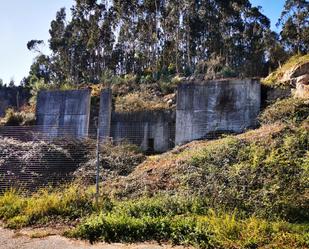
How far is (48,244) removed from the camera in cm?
706

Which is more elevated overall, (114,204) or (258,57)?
(258,57)

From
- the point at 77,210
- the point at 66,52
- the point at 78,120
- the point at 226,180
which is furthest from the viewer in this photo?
the point at 66,52

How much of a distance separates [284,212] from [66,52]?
29.1 metres

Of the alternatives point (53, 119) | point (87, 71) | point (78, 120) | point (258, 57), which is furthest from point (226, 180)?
point (87, 71)

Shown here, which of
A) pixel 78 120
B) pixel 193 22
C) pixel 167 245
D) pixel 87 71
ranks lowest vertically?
pixel 167 245

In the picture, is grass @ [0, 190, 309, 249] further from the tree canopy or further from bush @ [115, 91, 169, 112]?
the tree canopy

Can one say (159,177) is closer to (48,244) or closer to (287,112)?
(48,244)

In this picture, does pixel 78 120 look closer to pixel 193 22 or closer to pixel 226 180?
pixel 226 180

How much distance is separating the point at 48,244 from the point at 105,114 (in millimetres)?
9894

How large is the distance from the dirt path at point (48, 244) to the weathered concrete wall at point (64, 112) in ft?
29.6

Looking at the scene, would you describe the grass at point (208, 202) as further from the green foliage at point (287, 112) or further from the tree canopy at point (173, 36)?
the tree canopy at point (173, 36)

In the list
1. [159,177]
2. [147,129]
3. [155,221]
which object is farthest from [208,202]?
[147,129]

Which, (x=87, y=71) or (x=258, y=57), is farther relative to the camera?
(x=87, y=71)

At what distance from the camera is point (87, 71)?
34.5 meters
